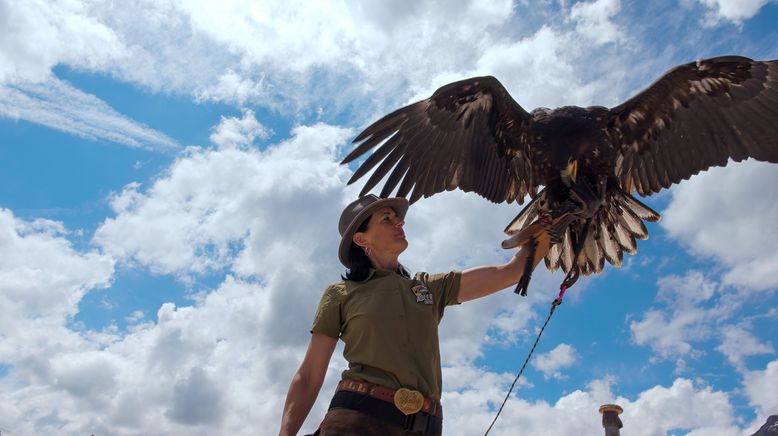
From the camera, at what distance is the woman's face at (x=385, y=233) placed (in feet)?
9.80

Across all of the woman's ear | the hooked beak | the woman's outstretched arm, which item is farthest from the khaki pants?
the hooked beak

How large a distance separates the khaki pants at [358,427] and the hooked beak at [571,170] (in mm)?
2025

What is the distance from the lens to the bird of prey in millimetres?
4027

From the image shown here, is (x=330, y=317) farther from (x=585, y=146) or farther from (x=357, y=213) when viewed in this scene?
(x=585, y=146)

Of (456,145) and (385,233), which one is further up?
(456,145)

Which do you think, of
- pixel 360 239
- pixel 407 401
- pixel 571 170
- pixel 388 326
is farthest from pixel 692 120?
pixel 407 401

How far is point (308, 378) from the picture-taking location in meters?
2.73

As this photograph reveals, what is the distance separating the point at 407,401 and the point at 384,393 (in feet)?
0.30

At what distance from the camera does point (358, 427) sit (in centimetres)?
239

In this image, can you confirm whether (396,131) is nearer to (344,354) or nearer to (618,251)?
(618,251)

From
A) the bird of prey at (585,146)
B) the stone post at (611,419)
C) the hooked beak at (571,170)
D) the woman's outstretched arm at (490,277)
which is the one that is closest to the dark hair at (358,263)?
the woman's outstretched arm at (490,277)

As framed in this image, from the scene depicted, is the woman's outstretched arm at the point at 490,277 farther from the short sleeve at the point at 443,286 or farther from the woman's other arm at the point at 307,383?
the woman's other arm at the point at 307,383

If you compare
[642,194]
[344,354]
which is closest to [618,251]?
[642,194]

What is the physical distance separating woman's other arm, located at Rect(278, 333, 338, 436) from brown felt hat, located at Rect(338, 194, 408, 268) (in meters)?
0.43
